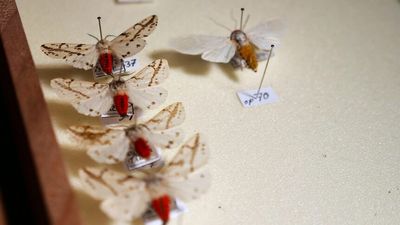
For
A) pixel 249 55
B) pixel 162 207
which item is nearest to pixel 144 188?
pixel 162 207

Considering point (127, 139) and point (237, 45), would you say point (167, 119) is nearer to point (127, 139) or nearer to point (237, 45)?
point (127, 139)

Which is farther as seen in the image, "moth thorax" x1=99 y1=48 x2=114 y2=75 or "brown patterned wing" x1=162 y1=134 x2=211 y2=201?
"moth thorax" x1=99 y1=48 x2=114 y2=75

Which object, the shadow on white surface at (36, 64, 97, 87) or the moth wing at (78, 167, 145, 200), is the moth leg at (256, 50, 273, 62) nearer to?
the shadow on white surface at (36, 64, 97, 87)

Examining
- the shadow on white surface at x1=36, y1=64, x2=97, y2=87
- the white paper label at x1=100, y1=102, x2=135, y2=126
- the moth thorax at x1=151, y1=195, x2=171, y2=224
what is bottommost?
the moth thorax at x1=151, y1=195, x2=171, y2=224

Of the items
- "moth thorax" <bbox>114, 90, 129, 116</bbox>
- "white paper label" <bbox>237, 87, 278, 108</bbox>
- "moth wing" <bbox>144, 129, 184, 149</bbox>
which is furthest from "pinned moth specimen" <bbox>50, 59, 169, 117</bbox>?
"white paper label" <bbox>237, 87, 278, 108</bbox>

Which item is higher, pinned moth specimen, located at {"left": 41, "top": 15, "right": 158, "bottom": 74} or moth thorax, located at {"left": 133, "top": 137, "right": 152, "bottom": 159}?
pinned moth specimen, located at {"left": 41, "top": 15, "right": 158, "bottom": 74}

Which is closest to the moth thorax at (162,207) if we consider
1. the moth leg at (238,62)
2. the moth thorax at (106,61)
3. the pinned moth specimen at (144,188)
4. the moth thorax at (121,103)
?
the pinned moth specimen at (144,188)

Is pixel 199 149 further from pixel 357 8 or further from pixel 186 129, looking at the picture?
pixel 357 8
